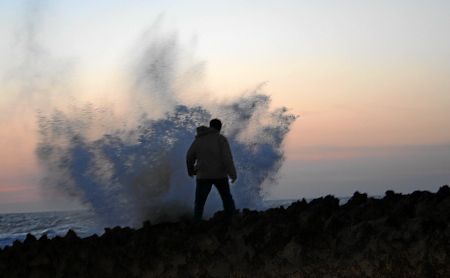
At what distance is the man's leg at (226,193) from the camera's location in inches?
422

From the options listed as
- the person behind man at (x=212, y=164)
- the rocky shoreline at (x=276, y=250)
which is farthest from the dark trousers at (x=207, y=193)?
the rocky shoreline at (x=276, y=250)

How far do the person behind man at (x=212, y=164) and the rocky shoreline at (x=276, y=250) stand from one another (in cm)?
149

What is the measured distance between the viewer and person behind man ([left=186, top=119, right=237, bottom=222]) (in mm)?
10617

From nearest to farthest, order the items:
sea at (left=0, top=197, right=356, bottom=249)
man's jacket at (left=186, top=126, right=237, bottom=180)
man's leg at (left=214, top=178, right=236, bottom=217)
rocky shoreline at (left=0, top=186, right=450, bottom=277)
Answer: rocky shoreline at (left=0, top=186, right=450, bottom=277), man's jacket at (left=186, top=126, right=237, bottom=180), man's leg at (left=214, top=178, right=236, bottom=217), sea at (left=0, top=197, right=356, bottom=249)

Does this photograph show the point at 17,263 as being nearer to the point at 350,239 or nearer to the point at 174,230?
the point at 174,230

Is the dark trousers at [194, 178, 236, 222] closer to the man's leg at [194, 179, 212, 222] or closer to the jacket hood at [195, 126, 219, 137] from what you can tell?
the man's leg at [194, 179, 212, 222]

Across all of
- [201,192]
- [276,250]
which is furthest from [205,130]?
[276,250]

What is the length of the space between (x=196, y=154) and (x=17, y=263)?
3.73 metres

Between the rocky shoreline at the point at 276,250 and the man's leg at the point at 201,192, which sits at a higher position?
the man's leg at the point at 201,192

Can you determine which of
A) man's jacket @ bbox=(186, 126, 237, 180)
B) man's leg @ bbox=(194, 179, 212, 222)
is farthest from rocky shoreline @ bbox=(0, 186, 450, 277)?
man's jacket @ bbox=(186, 126, 237, 180)

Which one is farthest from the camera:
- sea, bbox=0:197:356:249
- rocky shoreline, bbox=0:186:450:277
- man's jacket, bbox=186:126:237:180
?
sea, bbox=0:197:356:249

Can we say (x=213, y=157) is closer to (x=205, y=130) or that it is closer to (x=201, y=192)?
(x=205, y=130)

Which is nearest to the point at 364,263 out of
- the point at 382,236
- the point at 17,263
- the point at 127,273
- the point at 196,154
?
the point at 382,236

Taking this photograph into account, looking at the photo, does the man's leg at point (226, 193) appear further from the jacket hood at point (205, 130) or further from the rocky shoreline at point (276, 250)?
the rocky shoreline at point (276, 250)
